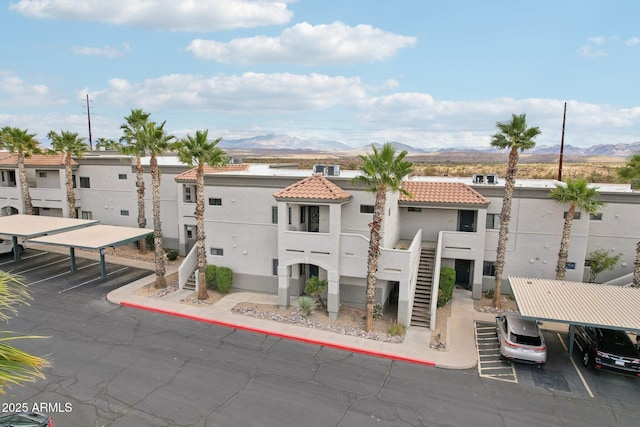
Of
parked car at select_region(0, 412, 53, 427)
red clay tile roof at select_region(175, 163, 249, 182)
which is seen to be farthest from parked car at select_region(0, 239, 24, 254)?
parked car at select_region(0, 412, 53, 427)

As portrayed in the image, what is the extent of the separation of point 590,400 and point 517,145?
12516mm

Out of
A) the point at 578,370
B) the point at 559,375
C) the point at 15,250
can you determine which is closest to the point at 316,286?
the point at 559,375

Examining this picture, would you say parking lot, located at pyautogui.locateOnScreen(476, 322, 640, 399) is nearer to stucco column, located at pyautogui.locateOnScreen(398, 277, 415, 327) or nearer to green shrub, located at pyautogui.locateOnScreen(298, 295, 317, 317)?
stucco column, located at pyautogui.locateOnScreen(398, 277, 415, 327)

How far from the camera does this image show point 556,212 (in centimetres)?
2511

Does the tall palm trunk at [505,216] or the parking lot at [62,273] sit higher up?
the tall palm trunk at [505,216]

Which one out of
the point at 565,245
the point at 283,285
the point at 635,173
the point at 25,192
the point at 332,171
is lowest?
the point at 283,285

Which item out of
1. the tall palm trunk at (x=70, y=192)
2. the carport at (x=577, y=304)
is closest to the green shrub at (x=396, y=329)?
the carport at (x=577, y=304)

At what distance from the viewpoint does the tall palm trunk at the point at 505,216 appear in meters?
22.5

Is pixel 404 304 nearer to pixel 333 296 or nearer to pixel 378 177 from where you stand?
pixel 333 296

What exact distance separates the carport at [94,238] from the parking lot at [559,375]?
23.8 metres

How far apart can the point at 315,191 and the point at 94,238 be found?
1779cm

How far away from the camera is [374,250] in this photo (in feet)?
66.5

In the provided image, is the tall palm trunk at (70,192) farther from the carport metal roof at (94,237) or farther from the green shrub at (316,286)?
the green shrub at (316,286)

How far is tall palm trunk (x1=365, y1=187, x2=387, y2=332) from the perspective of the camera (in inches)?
790
